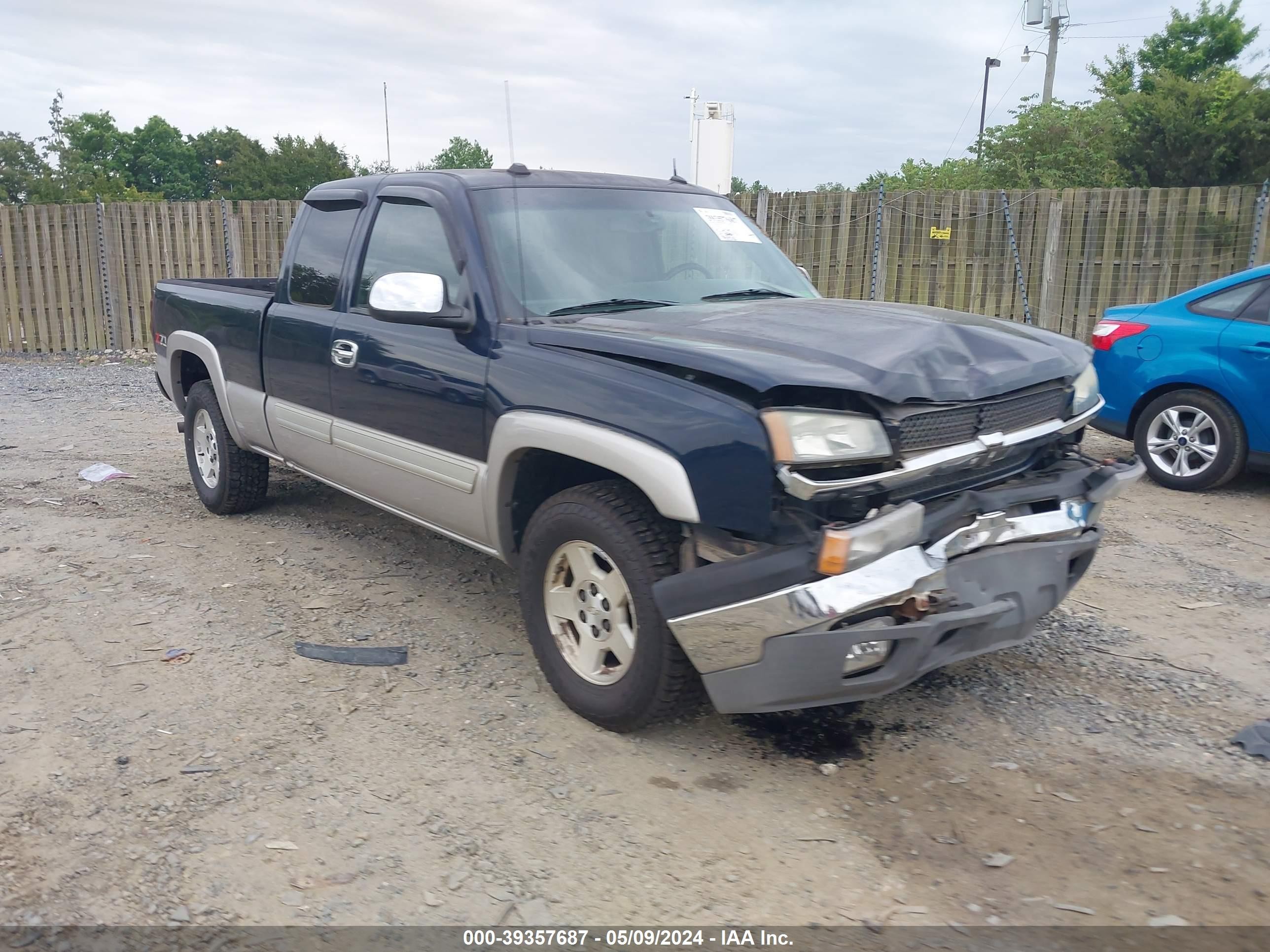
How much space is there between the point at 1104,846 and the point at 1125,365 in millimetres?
4895

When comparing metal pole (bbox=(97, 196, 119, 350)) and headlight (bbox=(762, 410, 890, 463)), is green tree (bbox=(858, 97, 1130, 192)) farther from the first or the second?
headlight (bbox=(762, 410, 890, 463))

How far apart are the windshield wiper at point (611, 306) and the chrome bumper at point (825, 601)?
1.44m

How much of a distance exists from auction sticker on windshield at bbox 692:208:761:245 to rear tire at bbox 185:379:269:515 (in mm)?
3123

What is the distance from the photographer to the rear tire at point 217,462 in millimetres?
6156

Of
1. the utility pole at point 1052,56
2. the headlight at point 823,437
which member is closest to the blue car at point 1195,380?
the headlight at point 823,437

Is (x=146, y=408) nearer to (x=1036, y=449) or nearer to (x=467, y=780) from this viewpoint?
(x=467, y=780)

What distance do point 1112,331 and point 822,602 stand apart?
5263 mm

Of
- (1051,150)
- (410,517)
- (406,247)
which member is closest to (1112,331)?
(406,247)

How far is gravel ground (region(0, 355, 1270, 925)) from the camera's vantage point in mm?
2721

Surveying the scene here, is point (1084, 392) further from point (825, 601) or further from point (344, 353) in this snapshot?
point (344, 353)

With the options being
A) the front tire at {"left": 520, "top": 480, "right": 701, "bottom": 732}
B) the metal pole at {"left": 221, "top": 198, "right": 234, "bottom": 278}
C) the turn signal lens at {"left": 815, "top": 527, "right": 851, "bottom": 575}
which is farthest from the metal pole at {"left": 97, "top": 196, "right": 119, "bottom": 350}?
the turn signal lens at {"left": 815, "top": 527, "right": 851, "bottom": 575}

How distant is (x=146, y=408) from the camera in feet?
34.3

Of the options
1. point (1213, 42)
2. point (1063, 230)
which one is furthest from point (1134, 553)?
point (1213, 42)

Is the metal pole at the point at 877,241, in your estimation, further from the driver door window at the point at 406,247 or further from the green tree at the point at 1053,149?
the green tree at the point at 1053,149
